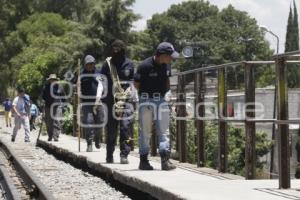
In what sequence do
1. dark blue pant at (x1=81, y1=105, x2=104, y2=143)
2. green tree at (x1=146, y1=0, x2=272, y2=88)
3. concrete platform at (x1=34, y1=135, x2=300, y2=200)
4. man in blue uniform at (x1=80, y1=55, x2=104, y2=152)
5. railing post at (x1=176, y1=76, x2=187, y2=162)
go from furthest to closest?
green tree at (x1=146, y1=0, x2=272, y2=88) < dark blue pant at (x1=81, y1=105, x2=104, y2=143) < man in blue uniform at (x1=80, y1=55, x2=104, y2=152) < railing post at (x1=176, y1=76, x2=187, y2=162) < concrete platform at (x1=34, y1=135, x2=300, y2=200)

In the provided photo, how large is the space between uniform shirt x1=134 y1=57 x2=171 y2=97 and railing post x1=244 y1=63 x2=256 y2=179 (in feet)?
4.97

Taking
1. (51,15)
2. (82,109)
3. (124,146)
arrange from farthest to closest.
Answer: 1. (51,15)
2. (82,109)
3. (124,146)

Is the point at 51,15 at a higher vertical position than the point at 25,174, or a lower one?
higher

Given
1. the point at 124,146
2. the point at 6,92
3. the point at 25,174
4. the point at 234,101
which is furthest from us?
the point at 6,92

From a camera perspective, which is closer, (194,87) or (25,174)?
(194,87)

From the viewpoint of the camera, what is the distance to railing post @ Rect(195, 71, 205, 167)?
35.3 feet

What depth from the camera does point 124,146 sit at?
452 inches

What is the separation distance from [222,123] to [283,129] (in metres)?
2.17

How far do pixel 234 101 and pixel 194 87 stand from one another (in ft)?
4.65

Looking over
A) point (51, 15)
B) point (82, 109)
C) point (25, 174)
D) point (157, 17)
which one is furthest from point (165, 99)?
point (157, 17)

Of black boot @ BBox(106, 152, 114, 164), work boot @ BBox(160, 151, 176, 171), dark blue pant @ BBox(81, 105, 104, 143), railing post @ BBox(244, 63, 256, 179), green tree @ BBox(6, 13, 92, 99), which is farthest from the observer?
green tree @ BBox(6, 13, 92, 99)

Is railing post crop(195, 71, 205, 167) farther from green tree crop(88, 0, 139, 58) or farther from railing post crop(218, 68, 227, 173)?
green tree crop(88, 0, 139, 58)

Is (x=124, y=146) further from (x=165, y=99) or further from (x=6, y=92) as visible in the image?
(x=6, y=92)

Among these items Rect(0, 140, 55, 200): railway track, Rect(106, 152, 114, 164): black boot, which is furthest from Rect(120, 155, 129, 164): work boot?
Rect(0, 140, 55, 200): railway track
